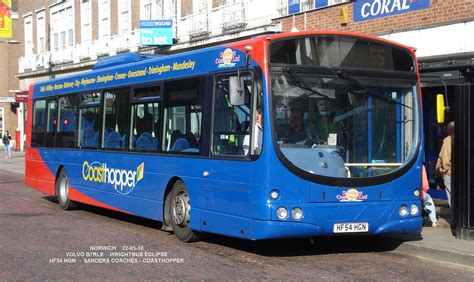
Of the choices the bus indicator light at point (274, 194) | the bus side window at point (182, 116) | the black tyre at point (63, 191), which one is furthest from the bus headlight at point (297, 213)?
the black tyre at point (63, 191)

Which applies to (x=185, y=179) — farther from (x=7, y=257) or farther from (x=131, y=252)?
(x=7, y=257)

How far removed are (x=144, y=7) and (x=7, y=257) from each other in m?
20.5

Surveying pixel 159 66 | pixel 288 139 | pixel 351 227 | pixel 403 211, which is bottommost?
pixel 351 227

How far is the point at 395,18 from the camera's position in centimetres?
1395

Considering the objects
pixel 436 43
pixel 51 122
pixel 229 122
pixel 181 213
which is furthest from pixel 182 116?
pixel 436 43

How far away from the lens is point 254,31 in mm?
19000

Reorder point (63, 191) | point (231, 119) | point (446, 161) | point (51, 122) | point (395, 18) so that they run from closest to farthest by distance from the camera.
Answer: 1. point (231, 119)
2. point (446, 161)
3. point (63, 191)
4. point (395, 18)
5. point (51, 122)

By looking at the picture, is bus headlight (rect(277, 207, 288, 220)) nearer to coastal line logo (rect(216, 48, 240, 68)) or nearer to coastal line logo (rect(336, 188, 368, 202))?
coastal line logo (rect(336, 188, 368, 202))

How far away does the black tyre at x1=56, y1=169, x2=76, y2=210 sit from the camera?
531 inches

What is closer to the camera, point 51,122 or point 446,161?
point 446,161

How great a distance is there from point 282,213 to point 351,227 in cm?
99

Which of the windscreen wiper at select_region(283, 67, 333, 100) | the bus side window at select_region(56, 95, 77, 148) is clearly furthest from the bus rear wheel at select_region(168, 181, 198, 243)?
the bus side window at select_region(56, 95, 77, 148)

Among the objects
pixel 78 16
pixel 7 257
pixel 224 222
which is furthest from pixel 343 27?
pixel 78 16

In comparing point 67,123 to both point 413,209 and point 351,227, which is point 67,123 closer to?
point 351,227
